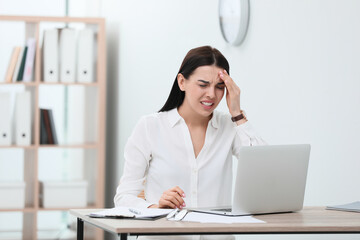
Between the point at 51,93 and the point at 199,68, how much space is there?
3645 millimetres

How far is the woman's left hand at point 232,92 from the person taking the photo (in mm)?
2062

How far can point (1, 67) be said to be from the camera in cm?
507

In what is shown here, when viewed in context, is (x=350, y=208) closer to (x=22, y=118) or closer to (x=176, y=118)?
(x=176, y=118)

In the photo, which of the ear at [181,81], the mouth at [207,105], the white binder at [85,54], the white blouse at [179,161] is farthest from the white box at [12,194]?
the mouth at [207,105]

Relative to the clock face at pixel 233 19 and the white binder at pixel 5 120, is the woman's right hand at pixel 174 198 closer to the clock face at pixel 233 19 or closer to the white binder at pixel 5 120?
the clock face at pixel 233 19

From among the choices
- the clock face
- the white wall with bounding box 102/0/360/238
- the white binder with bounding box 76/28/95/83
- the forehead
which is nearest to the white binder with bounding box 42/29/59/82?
the white binder with bounding box 76/28/95/83

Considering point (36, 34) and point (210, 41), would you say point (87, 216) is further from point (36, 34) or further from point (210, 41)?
point (36, 34)

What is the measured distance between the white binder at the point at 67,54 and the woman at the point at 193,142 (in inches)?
99.8

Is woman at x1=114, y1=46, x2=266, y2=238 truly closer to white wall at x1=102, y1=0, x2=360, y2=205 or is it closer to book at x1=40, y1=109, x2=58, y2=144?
white wall at x1=102, y1=0, x2=360, y2=205

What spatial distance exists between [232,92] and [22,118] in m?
2.76

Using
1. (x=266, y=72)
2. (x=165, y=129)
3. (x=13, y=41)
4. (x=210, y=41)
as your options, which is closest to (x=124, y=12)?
(x=13, y=41)

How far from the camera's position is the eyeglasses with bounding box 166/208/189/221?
1577mm

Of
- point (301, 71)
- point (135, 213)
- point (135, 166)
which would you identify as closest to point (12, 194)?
point (135, 166)

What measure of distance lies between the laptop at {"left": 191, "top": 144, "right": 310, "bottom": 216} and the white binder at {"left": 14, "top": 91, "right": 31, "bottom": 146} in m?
2.98
